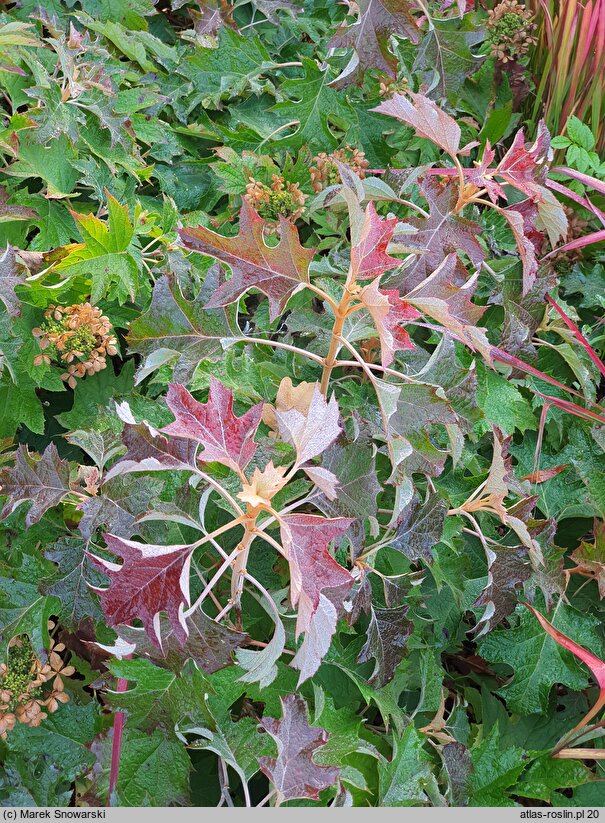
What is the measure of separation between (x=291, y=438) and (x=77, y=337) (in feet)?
1.24

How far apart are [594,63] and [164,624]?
4.18 ft

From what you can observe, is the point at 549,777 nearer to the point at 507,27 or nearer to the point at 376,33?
the point at 376,33

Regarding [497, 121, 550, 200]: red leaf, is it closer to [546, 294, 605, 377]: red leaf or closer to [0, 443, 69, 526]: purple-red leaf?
[546, 294, 605, 377]: red leaf

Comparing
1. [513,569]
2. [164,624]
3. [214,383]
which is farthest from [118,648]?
[513,569]

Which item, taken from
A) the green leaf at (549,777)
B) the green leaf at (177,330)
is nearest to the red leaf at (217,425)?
the green leaf at (177,330)

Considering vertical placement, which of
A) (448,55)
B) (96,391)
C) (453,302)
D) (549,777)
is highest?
(448,55)

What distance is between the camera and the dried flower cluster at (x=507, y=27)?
1.38 m

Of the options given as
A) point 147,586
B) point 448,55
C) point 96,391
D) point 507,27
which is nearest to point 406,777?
point 147,586

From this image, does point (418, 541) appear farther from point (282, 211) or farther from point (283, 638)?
point (282, 211)

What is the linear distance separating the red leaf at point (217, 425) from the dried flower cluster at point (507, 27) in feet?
3.64

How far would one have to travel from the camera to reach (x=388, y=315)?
684 millimetres

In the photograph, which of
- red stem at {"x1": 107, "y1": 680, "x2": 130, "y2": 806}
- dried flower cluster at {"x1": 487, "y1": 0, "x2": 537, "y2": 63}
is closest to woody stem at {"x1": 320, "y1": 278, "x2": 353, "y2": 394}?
red stem at {"x1": 107, "y1": 680, "x2": 130, "y2": 806}

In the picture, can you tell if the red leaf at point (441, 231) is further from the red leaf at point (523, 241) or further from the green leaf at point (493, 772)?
the green leaf at point (493, 772)

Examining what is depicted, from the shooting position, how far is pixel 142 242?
110 cm
